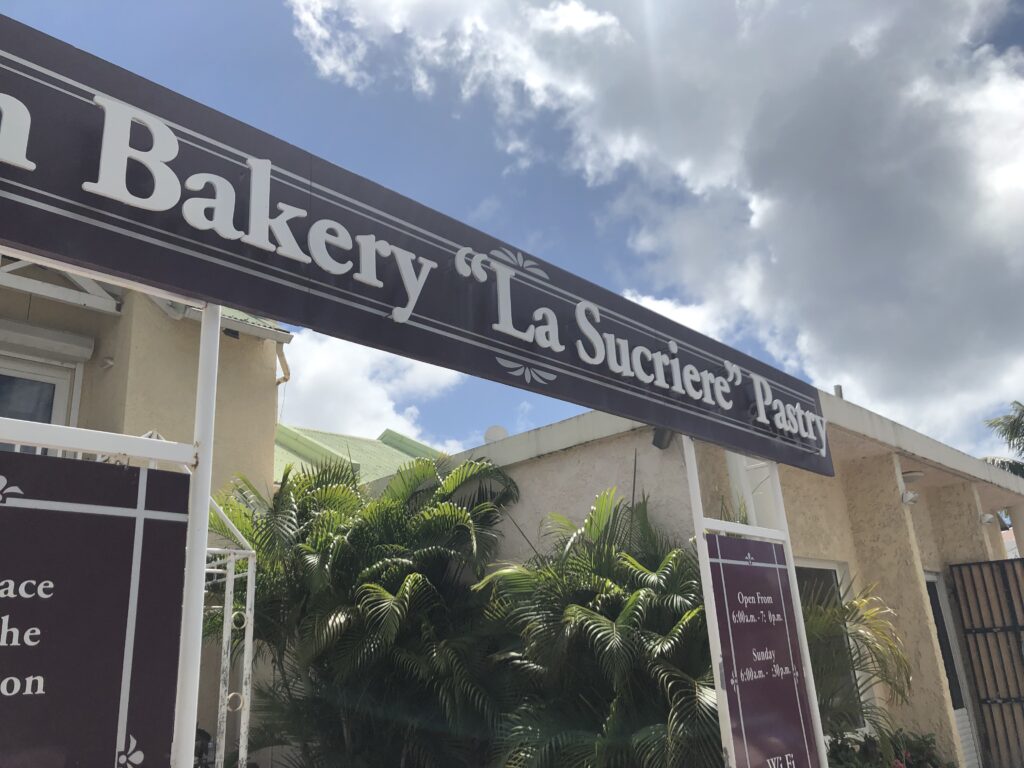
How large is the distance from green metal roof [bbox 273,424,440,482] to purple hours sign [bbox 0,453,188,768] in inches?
309

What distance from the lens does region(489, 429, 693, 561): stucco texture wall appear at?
675 cm

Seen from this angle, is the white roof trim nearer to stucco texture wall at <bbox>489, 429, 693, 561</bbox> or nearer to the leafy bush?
stucco texture wall at <bbox>489, 429, 693, 561</bbox>

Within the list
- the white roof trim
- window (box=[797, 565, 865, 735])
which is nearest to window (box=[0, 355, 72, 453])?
the white roof trim

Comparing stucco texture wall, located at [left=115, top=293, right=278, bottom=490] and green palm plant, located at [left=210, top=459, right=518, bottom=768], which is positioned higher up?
stucco texture wall, located at [left=115, top=293, right=278, bottom=490]

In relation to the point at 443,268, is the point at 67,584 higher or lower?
lower

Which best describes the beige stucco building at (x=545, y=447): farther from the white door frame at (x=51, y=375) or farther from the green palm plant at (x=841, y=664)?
the green palm plant at (x=841, y=664)

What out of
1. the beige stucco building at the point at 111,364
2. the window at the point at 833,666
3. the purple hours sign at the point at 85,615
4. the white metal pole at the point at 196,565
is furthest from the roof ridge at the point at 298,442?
the purple hours sign at the point at 85,615

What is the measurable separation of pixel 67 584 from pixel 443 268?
201cm

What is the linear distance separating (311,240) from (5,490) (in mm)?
1388

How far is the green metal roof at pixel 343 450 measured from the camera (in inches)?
455

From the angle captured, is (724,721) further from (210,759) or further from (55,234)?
(210,759)

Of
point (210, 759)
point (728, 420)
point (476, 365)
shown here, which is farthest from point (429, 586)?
point (476, 365)

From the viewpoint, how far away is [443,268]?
145 inches

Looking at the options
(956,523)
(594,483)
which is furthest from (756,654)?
(956,523)
